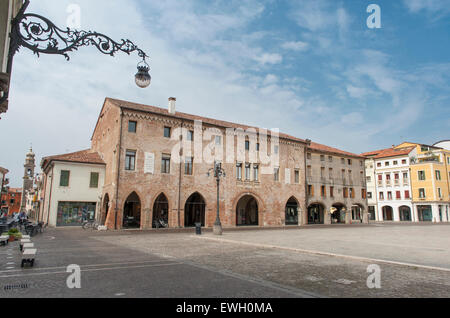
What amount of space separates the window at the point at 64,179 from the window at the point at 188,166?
1052 cm

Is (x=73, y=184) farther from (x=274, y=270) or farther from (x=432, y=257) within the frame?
(x=432, y=257)

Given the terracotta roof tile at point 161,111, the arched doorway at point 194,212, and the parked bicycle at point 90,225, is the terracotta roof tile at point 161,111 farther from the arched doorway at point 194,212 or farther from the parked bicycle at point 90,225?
the parked bicycle at point 90,225

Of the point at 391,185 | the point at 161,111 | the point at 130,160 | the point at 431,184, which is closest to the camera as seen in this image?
the point at 130,160

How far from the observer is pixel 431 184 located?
50500 mm

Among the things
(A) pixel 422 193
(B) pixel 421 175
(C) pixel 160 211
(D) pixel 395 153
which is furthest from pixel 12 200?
(B) pixel 421 175

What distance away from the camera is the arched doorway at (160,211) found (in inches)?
1100

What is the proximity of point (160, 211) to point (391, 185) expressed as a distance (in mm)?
43325

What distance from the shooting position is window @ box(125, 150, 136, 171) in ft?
86.2

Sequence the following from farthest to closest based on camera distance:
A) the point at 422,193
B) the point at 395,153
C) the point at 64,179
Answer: the point at 395,153, the point at 422,193, the point at 64,179

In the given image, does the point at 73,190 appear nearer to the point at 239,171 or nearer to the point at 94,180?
the point at 94,180

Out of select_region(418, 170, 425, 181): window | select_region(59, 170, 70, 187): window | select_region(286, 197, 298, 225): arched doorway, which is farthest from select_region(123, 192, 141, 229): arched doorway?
select_region(418, 170, 425, 181): window

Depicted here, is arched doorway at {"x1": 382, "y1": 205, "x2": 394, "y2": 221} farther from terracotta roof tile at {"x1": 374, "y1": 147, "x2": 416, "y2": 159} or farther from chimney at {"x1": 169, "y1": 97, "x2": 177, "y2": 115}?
chimney at {"x1": 169, "y1": 97, "x2": 177, "y2": 115}
